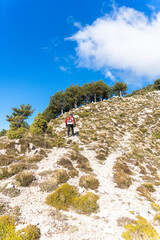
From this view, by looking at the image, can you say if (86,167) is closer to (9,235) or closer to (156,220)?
(156,220)

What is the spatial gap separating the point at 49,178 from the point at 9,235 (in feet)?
11.6

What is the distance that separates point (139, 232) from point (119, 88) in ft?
197

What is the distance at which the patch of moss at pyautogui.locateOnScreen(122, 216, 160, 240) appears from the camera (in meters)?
3.83

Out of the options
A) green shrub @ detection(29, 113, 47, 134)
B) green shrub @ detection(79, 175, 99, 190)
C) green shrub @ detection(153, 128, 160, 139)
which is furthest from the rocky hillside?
green shrub @ detection(153, 128, 160, 139)

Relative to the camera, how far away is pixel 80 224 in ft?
14.2

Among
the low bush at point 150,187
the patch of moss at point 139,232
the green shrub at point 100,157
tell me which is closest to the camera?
the patch of moss at point 139,232

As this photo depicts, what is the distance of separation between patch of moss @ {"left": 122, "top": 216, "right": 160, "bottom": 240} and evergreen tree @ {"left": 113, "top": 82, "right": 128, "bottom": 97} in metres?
58.2

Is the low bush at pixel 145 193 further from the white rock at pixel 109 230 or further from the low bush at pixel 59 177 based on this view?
the low bush at pixel 59 177

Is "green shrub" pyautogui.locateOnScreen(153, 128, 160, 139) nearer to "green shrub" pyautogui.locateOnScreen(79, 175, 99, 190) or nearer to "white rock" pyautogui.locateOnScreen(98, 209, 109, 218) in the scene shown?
"green shrub" pyautogui.locateOnScreen(79, 175, 99, 190)

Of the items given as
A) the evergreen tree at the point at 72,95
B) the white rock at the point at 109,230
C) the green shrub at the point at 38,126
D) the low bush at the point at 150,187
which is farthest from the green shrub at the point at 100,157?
the evergreen tree at the point at 72,95

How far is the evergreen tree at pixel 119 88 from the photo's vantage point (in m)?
58.1

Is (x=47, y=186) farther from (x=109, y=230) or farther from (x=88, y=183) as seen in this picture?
(x=109, y=230)

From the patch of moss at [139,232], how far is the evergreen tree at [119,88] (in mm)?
58248

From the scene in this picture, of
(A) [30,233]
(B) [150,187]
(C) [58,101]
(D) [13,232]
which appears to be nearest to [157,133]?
(B) [150,187]
